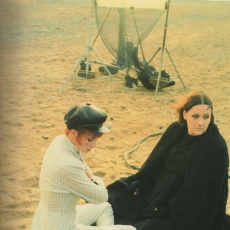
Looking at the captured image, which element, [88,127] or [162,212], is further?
[162,212]

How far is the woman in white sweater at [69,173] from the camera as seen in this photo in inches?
101

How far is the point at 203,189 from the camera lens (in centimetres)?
316

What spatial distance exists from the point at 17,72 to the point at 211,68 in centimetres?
563

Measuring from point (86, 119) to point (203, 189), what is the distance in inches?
48.4

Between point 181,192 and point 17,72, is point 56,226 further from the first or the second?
point 17,72

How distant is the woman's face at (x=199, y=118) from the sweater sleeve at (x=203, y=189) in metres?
0.13

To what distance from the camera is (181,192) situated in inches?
127

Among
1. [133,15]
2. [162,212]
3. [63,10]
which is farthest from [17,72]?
[63,10]

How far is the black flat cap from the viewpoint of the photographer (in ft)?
8.55

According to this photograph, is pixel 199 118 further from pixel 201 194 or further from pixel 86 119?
pixel 86 119

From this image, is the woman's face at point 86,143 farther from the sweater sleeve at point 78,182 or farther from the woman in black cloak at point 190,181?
the woman in black cloak at point 190,181

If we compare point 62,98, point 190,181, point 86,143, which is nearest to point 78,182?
point 86,143

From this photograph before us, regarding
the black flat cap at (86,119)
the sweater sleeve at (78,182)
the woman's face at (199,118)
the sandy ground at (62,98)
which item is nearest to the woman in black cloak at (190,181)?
the woman's face at (199,118)

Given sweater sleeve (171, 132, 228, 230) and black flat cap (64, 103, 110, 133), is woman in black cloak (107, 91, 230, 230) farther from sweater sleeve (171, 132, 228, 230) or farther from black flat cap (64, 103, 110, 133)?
black flat cap (64, 103, 110, 133)
